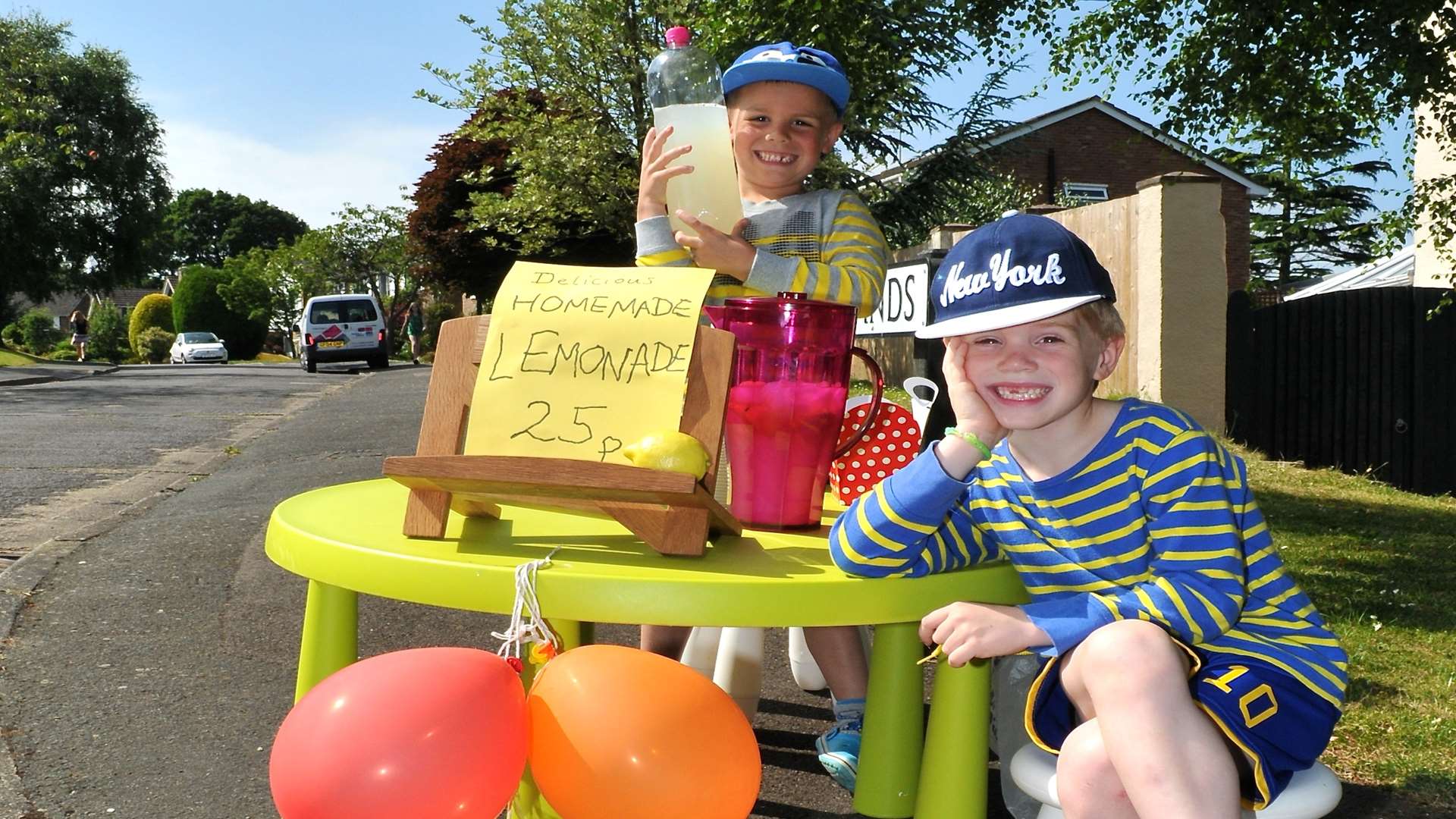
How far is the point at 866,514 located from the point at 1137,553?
39 cm

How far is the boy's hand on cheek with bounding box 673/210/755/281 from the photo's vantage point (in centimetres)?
197

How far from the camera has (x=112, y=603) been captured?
15.0 feet

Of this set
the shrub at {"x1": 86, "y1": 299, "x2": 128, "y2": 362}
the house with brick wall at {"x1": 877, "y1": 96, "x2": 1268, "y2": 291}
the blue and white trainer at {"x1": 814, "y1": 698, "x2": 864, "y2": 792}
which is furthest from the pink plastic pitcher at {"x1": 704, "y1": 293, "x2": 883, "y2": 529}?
the shrub at {"x1": 86, "y1": 299, "x2": 128, "y2": 362}

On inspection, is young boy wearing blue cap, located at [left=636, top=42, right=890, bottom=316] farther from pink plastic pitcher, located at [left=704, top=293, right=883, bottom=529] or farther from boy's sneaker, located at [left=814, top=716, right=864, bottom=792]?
boy's sneaker, located at [left=814, top=716, right=864, bottom=792]

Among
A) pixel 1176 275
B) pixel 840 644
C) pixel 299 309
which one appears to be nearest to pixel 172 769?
pixel 840 644

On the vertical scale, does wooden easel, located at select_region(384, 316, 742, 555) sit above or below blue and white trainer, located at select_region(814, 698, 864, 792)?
above

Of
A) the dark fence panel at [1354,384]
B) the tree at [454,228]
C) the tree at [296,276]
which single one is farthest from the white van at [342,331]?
the tree at [296,276]

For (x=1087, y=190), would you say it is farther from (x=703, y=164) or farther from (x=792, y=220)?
(x=703, y=164)

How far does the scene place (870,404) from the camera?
1932 mm

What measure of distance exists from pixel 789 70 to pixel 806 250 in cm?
33

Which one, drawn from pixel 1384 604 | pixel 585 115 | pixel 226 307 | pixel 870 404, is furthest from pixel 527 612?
pixel 226 307

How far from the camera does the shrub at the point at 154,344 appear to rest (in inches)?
1700

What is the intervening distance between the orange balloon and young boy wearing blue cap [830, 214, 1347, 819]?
0.28 m

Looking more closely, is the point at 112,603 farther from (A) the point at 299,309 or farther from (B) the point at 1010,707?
(A) the point at 299,309
